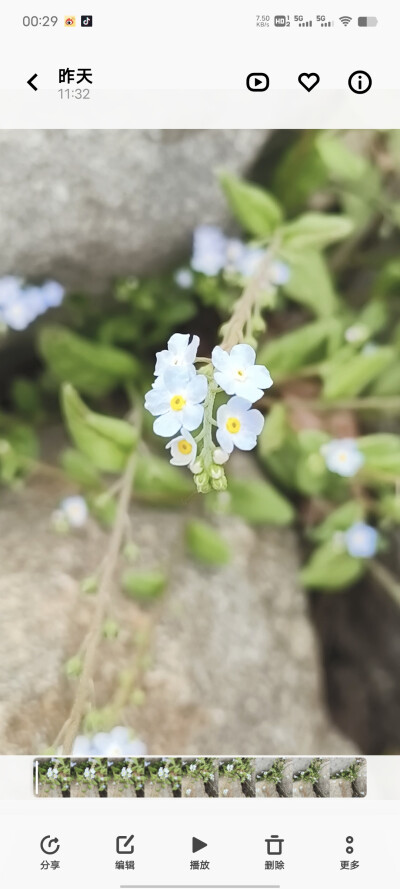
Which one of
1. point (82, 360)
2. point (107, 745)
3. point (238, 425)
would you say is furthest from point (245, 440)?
point (82, 360)

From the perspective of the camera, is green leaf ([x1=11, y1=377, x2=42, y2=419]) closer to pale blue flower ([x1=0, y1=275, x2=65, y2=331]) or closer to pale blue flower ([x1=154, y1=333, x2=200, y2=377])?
pale blue flower ([x1=0, y1=275, x2=65, y2=331])

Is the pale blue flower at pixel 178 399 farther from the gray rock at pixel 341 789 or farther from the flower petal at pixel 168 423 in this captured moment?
the gray rock at pixel 341 789

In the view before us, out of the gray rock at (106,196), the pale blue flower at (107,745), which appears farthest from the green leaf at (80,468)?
the pale blue flower at (107,745)

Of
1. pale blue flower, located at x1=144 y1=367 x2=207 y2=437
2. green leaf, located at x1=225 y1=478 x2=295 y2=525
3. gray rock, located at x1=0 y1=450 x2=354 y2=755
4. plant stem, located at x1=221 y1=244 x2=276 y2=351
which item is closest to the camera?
pale blue flower, located at x1=144 y1=367 x2=207 y2=437

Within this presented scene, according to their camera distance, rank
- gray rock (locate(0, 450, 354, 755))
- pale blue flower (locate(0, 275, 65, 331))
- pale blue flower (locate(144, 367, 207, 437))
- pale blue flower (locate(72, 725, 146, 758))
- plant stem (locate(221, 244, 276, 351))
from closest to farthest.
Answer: pale blue flower (locate(144, 367, 207, 437)) < plant stem (locate(221, 244, 276, 351)) < pale blue flower (locate(72, 725, 146, 758)) < gray rock (locate(0, 450, 354, 755)) < pale blue flower (locate(0, 275, 65, 331))

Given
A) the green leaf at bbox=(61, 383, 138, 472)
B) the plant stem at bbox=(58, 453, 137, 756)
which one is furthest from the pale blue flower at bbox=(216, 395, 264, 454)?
the green leaf at bbox=(61, 383, 138, 472)
